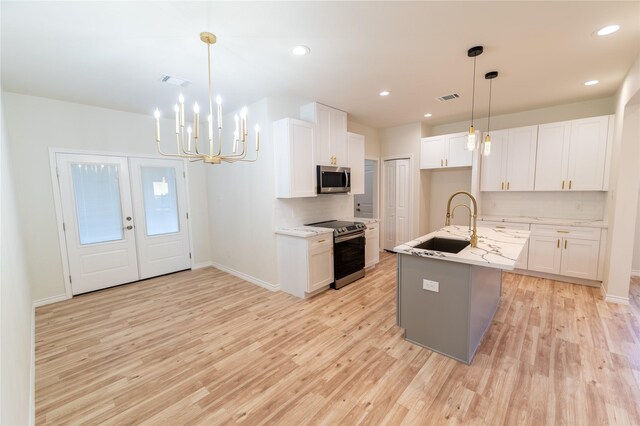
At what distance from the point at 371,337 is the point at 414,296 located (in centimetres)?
63

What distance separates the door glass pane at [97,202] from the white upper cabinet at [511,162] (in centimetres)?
626

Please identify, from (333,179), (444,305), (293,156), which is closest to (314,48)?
(293,156)

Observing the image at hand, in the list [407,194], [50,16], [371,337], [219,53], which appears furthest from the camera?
[407,194]

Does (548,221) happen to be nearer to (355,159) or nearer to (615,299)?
(615,299)

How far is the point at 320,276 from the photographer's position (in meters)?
3.79

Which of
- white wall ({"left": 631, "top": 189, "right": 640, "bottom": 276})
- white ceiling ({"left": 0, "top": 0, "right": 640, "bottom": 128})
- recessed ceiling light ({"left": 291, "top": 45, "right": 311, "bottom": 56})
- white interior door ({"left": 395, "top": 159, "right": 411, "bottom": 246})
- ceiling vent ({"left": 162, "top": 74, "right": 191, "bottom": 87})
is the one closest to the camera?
white ceiling ({"left": 0, "top": 0, "right": 640, "bottom": 128})

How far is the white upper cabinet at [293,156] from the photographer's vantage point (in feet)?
12.1

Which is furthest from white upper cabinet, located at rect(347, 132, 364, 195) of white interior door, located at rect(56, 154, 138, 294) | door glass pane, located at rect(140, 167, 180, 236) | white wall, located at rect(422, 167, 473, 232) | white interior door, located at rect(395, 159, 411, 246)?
white interior door, located at rect(56, 154, 138, 294)

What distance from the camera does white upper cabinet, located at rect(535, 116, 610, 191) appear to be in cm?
389

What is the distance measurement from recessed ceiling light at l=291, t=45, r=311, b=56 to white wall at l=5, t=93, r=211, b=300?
3394 mm

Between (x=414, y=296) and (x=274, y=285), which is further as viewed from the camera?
(x=274, y=285)

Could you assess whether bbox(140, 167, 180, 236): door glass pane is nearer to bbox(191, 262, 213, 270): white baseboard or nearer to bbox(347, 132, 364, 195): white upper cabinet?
bbox(191, 262, 213, 270): white baseboard

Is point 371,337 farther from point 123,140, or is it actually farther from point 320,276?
point 123,140

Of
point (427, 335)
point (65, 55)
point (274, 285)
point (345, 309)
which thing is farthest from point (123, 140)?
point (427, 335)
